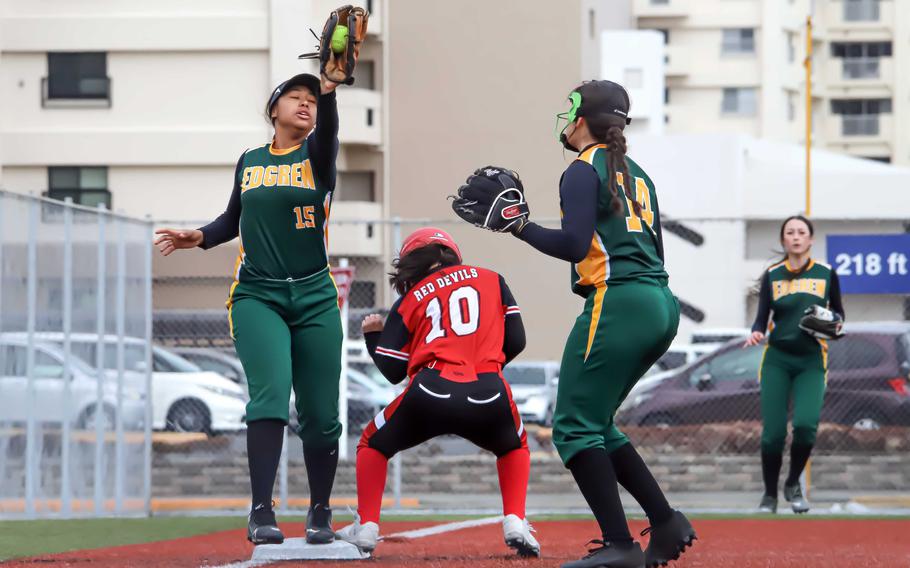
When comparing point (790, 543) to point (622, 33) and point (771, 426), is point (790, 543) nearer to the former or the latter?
point (771, 426)

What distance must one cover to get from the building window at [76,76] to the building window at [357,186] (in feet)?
25.7

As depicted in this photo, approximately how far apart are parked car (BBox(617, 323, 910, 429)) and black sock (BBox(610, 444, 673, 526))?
26.2 ft

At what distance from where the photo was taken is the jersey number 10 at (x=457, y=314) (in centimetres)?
703

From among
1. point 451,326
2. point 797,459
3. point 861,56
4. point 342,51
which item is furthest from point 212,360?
point 861,56

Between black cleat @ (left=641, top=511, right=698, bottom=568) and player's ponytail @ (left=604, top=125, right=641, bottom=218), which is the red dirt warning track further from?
player's ponytail @ (left=604, top=125, right=641, bottom=218)

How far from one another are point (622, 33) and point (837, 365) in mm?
47979

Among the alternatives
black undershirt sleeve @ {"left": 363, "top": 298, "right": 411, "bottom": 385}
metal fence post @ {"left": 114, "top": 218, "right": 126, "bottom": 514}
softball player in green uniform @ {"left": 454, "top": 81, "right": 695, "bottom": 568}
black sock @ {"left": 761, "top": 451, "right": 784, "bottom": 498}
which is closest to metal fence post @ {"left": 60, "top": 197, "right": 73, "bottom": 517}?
metal fence post @ {"left": 114, "top": 218, "right": 126, "bottom": 514}

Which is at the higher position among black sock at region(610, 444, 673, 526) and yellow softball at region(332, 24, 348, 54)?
yellow softball at region(332, 24, 348, 54)

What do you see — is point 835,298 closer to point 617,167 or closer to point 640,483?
point 640,483

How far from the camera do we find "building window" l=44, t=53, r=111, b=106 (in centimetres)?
3738

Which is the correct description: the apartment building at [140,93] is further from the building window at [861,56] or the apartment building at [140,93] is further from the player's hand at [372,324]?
the building window at [861,56]

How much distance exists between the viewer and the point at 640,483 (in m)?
6.22

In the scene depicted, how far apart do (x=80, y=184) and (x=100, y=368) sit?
86.3 feet

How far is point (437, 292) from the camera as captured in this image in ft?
23.2
